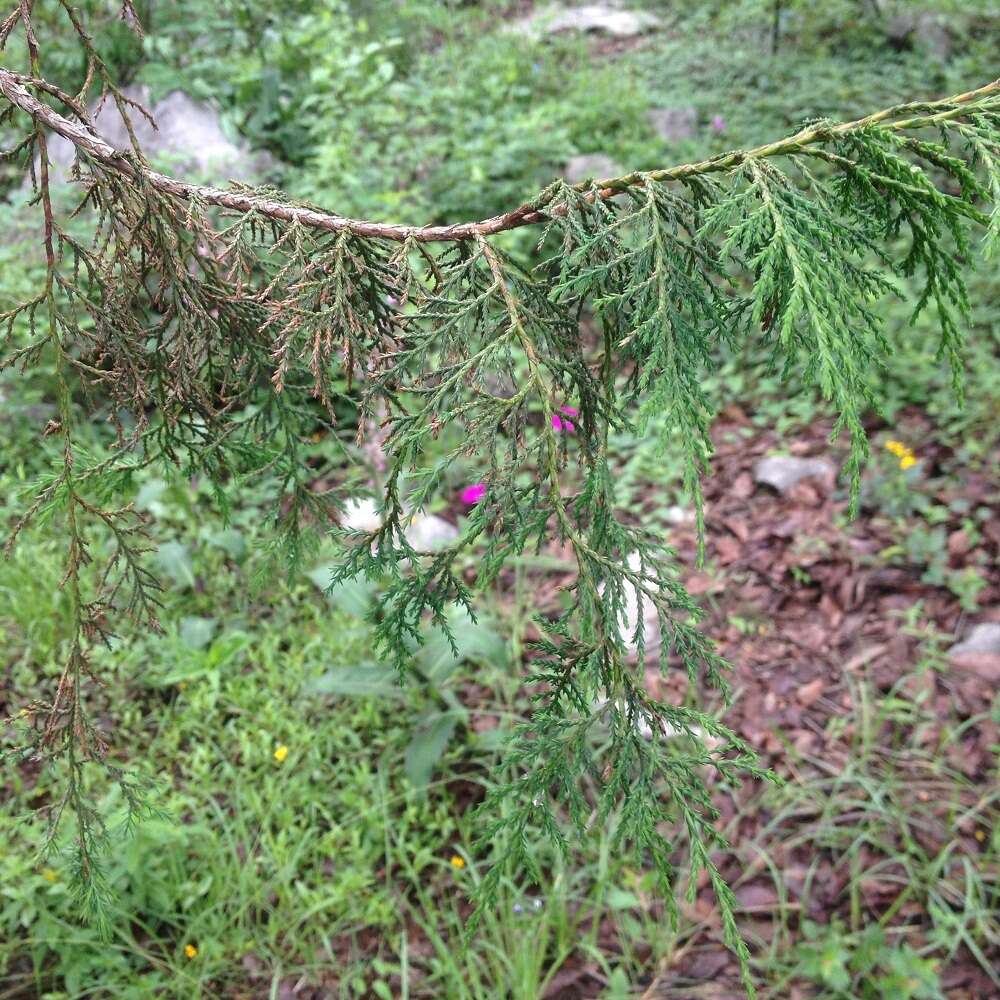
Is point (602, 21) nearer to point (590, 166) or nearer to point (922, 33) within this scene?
point (922, 33)

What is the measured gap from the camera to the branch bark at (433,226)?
88 centimetres

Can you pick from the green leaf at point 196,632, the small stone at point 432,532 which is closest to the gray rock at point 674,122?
the small stone at point 432,532

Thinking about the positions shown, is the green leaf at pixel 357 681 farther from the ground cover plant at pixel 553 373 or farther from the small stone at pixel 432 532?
the ground cover plant at pixel 553 373

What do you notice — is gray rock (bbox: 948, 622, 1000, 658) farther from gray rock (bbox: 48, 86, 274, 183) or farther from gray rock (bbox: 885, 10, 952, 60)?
gray rock (bbox: 885, 10, 952, 60)

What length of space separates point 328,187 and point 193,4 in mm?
2446

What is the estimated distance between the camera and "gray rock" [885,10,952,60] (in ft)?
21.4

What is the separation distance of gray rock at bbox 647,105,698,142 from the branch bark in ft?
18.8

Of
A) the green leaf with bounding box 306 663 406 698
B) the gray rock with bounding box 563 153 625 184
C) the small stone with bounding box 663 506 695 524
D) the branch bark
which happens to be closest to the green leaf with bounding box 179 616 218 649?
the green leaf with bounding box 306 663 406 698

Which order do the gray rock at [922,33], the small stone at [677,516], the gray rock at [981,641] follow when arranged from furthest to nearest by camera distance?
the gray rock at [922,33] < the small stone at [677,516] < the gray rock at [981,641]

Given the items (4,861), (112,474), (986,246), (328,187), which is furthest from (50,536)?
(986,246)

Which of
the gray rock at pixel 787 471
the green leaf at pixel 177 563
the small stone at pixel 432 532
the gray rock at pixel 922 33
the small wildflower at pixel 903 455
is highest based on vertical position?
the gray rock at pixel 922 33

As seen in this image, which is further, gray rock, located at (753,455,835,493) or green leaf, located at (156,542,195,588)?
gray rock, located at (753,455,835,493)

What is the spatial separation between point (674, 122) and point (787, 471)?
368 cm

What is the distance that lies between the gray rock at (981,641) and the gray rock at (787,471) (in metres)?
0.97
